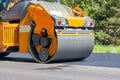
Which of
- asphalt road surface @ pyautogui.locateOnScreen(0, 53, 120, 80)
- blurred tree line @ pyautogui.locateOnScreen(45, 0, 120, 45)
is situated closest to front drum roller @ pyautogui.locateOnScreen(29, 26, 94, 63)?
asphalt road surface @ pyautogui.locateOnScreen(0, 53, 120, 80)

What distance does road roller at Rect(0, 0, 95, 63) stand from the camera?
14141mm

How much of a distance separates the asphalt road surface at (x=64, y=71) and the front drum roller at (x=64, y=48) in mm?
258

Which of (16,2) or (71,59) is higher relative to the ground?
(16,2)

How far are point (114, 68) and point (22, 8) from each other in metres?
4.43

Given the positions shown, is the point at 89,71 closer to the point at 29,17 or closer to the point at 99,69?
the point at 99,69

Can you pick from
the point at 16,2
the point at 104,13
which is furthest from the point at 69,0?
the point at 16,2

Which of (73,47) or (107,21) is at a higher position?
(107,21)

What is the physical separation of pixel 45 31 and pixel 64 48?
944 millimetres

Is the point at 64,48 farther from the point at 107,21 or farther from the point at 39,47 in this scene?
the point at 107,21

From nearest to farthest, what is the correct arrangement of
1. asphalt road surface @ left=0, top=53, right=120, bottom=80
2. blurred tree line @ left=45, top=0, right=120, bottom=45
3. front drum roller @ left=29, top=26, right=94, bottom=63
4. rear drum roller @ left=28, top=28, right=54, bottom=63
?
1. asphalt road surface @ left=0, top=53, right=120, bottom=80
2. front drum roller @ left=29, top=26, right=94, bottom=63
3. rear drum roller @ left=28, top=28, right=54, bottom=63
4. blurred tree line @ left=45, top=0, right=120, bottom=45

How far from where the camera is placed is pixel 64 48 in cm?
1409

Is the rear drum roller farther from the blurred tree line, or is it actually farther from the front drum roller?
the blurred tree line

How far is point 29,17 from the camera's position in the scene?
1492cm

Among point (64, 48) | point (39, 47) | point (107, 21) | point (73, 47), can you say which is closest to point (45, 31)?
point (39, 47)
